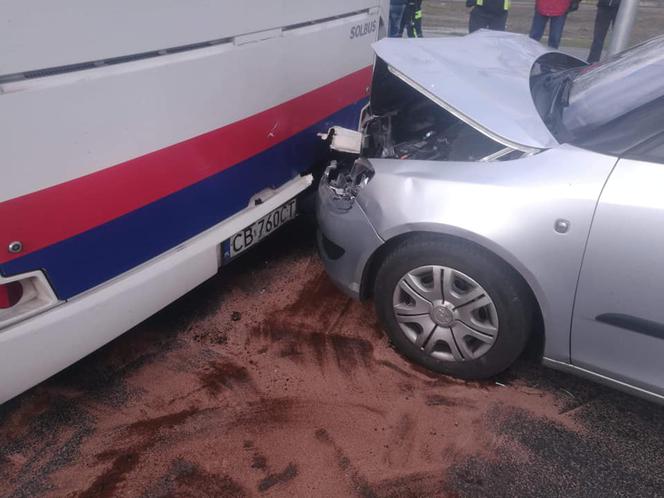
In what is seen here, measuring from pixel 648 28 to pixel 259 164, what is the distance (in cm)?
1265

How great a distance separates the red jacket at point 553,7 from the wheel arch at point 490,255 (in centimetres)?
605

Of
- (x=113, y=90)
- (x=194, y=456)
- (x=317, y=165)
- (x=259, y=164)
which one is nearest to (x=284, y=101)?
(x=259, y=164)

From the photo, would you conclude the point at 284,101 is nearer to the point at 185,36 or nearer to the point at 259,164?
the point at 259,164

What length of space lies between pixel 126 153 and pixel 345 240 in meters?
1.07

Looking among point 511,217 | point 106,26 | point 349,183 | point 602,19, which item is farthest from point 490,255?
point 602,19

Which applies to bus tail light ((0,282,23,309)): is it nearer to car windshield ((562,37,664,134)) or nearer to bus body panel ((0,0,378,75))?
bus body panel ((0,0,378,75))

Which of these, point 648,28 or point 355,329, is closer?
point 355,329

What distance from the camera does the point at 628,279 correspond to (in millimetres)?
2041

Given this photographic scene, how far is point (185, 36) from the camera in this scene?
2.27 m

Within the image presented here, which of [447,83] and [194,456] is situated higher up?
[447,83]

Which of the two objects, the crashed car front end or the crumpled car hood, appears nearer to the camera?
the crumpled car hood

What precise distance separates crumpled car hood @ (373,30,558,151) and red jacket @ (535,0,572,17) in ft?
16.3

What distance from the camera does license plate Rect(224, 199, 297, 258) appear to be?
286 cm

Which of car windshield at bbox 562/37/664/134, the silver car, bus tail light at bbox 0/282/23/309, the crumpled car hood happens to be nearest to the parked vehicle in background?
bus tail light at bbox 0/282/23/309
